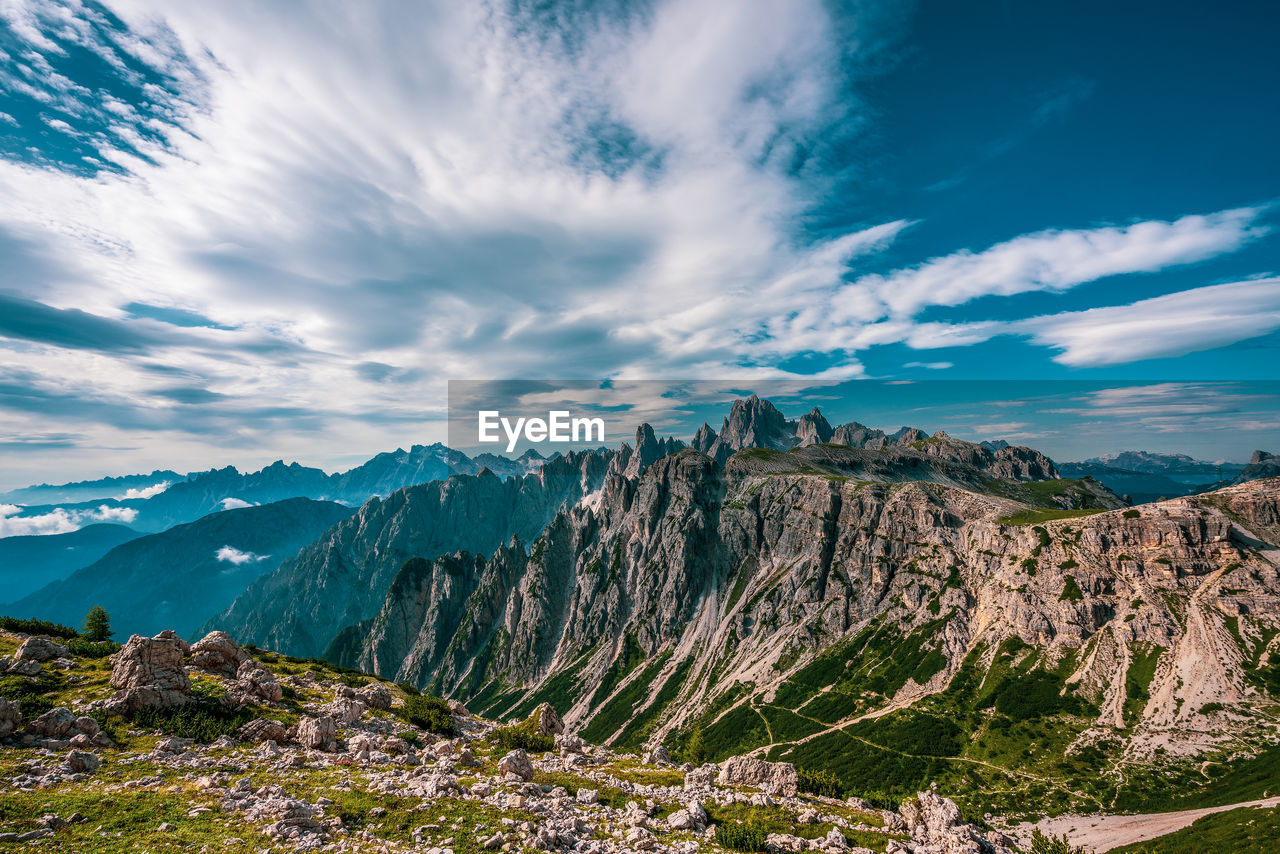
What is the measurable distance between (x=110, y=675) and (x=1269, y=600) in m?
283

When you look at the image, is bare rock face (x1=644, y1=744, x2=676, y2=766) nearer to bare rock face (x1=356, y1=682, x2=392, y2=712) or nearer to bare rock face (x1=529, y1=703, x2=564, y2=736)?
bare rock face (x1=529, y1=703, x2=564, y2=736)

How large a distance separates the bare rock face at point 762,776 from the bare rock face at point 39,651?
7153 centimetres

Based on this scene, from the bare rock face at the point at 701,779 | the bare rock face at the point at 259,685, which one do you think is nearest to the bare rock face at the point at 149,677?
the bare rock face at the point at 259,685

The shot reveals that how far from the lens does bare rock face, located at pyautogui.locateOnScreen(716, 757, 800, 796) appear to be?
48.0 metres

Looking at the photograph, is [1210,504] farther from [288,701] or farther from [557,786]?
[288,701]

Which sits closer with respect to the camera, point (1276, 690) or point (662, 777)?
point (662, 777)

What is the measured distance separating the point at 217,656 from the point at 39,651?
15118 millimetres

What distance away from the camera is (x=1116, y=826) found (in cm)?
10938

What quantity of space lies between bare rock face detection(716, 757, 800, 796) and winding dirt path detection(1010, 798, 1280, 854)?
90213mm

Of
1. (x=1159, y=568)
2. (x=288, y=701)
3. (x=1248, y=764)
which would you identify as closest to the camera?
(x=288, y=701)

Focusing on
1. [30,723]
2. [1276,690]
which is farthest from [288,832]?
[1276,690]

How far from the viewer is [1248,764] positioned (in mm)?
118125

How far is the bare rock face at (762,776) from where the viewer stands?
4797 cm

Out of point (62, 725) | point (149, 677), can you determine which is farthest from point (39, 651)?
point (62, 725)
